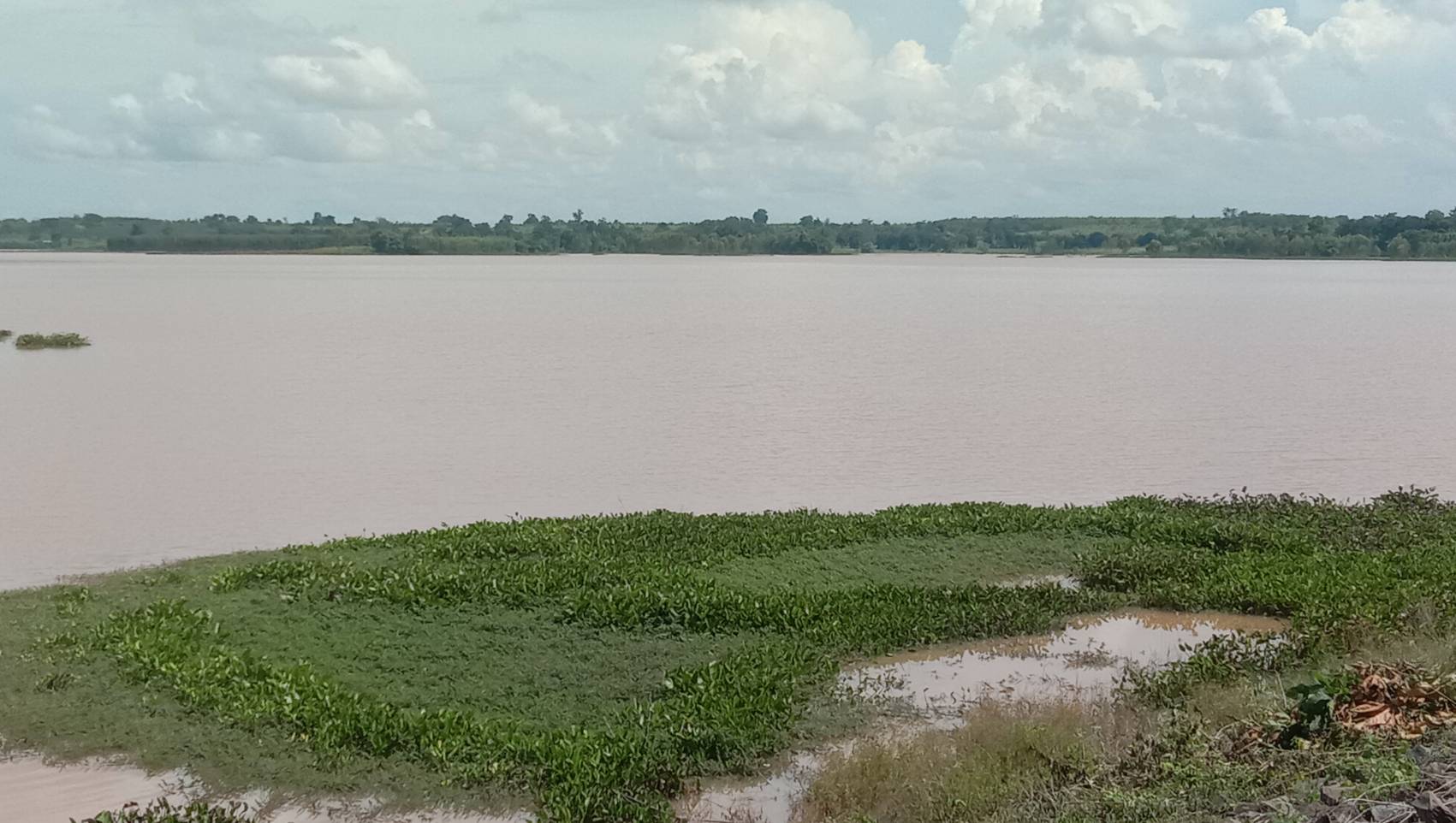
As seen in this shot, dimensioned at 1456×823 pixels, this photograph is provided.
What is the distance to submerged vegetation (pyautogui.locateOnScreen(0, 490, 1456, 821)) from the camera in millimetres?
8539

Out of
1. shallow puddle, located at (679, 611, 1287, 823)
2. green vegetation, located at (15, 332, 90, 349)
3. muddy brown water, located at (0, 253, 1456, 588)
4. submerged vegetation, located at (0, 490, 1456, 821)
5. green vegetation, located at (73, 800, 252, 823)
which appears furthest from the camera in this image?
green vegetation, located at (15, 332, 90, 349)

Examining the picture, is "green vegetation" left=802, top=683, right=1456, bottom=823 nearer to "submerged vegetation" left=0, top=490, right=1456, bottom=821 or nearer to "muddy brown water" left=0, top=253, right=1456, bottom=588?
"submerged vegetation" left=0, top=490, right=1456, bottom=821

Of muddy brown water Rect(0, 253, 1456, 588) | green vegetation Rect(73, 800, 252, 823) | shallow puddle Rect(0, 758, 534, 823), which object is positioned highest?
green vegetation Rect(73, 800, 252, 823)

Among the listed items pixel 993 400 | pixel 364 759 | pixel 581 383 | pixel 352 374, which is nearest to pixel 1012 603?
pixel 364 759

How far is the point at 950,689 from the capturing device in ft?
35.9

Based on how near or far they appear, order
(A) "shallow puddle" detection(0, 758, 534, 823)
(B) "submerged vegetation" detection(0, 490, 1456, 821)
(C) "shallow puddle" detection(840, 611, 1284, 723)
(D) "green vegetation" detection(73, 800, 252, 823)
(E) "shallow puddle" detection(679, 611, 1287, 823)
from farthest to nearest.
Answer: (C) "shallow puddle" detection(840, 611, 1284, 723) → (E) "shallow puddle" detection(679, 611, 1287, 823) → (B) "submerged vegetation" detection(0, 490, 1456, 821) → (A) "shallow puddle" detection(0, 758, 534, 823) → (D) "green vegetation" detection(73, 800, 252, 823)

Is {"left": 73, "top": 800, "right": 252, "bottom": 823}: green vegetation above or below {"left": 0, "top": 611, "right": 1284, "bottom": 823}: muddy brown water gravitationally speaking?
above

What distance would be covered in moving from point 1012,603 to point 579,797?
5987mm

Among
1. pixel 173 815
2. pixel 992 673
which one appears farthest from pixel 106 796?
pixel 992 673

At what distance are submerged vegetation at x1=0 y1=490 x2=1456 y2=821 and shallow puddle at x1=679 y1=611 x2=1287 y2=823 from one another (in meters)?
0.21

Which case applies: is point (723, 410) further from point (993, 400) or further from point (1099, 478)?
point (1099, 478)

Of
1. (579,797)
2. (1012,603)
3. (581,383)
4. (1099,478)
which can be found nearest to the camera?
(579,797)

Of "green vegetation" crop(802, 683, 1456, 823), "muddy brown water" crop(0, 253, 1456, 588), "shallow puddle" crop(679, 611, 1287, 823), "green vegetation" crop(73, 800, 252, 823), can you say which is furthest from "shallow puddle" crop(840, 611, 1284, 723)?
"muddy brown water" crop(0, 253, 1456, 588)

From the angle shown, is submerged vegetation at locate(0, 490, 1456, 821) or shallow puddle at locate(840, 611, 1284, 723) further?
shallow puddle at locate(840, 611, 1284, 723)
